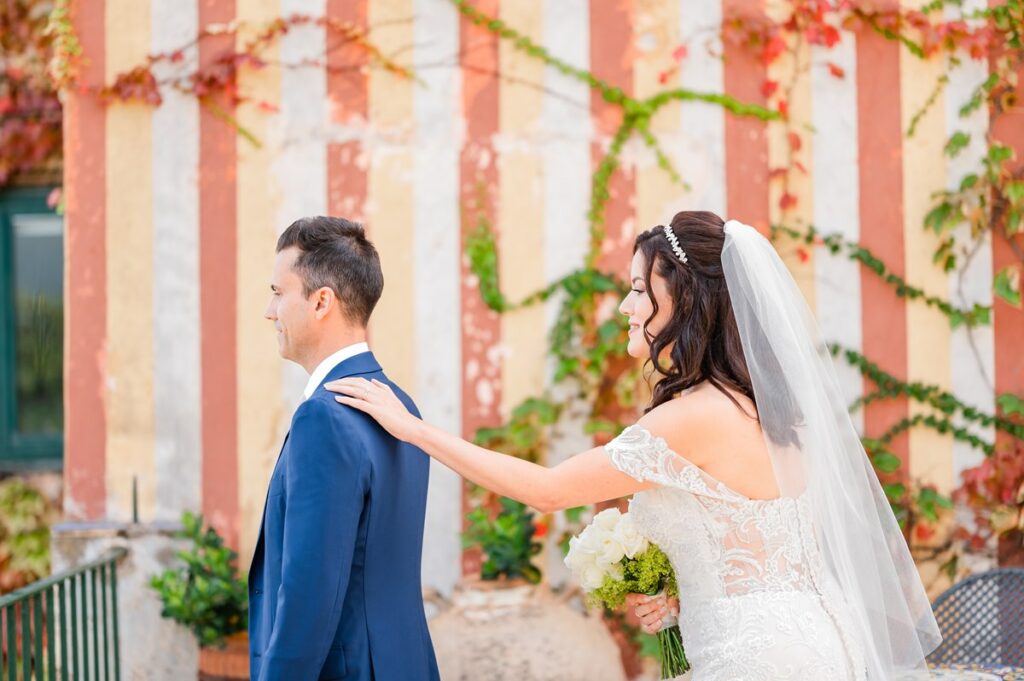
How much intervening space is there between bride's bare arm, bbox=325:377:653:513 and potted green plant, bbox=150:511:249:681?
2.18m

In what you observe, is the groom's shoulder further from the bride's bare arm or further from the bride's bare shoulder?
the bride's bare shoulder

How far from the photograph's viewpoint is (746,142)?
13.9 feet

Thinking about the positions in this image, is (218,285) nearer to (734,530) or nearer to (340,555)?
(340,555)

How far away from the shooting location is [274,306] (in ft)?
7.36

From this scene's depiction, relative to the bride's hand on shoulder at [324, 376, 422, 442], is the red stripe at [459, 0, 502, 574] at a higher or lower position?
higher

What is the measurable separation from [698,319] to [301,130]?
2.62 metres

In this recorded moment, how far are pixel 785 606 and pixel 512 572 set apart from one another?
2.04 m

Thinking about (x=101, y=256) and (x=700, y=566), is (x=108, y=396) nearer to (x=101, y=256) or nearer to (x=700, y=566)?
(x=101, y=256)

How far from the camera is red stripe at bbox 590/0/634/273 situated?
4250 millimetres

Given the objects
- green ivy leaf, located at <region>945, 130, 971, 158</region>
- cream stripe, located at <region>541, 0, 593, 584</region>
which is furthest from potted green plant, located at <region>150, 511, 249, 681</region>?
green ivy leaf, located at <region>945, 130, 971, 158</region>

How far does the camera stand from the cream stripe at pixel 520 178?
425cm

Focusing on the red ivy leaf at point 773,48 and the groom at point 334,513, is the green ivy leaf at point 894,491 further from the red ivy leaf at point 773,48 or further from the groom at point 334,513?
the groom at point 334,513

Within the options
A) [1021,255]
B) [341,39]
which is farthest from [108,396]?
[1021,255]

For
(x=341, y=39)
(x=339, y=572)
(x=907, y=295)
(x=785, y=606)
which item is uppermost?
(x=341, y=39)
